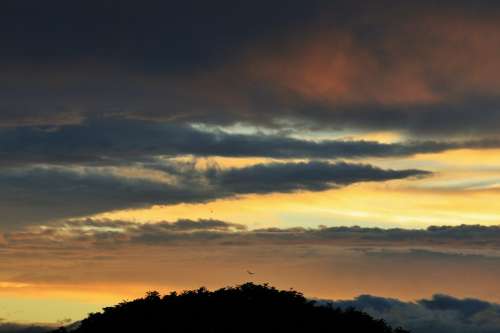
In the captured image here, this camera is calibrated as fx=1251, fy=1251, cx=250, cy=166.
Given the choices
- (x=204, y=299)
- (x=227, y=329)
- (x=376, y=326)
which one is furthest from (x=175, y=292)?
(x=376, y=326)

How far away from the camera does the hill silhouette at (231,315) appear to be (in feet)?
565

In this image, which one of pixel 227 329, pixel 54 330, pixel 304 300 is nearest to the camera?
pixel 227 329

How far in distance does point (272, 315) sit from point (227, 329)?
8070 mm

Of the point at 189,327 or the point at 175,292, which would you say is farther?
the point at 175,292

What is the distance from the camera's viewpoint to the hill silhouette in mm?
172250

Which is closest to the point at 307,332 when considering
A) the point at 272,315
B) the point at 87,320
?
the point at 272,315

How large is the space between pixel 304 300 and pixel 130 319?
82.6 feet

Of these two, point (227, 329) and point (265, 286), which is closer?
point (227, 329)

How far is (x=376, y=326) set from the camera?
181m

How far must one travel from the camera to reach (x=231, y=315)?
174750mm

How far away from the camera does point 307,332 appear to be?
172 m

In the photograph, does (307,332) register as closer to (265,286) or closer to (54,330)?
(265,286)

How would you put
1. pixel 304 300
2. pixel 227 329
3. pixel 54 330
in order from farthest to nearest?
1. pixel 54 330
2. pixel 304 300
3. pixel 227 329

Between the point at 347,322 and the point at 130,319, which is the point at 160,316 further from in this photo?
the point at 347,322
